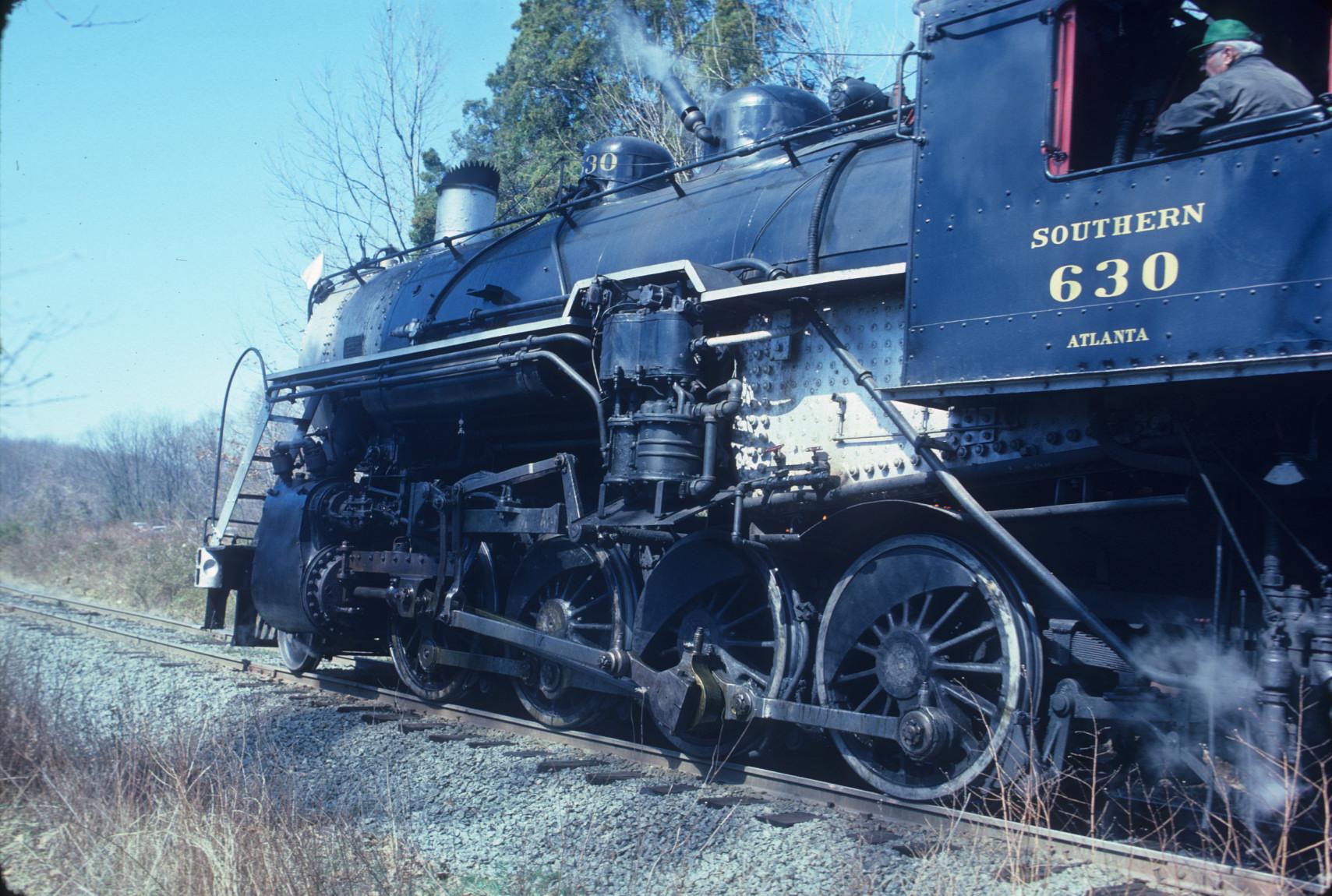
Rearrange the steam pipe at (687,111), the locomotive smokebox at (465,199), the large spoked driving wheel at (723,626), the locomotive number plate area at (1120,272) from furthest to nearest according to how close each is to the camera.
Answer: the locomotive smokebox at (465,199) → the steam pipe at (687,111) → the large spoked driving wheel at (723,626) → the locomotive number plate area at (1120,272)

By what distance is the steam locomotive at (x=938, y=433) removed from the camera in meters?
3.54

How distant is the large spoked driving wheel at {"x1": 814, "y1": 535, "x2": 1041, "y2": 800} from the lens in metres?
4.30

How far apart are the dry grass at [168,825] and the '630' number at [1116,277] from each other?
120 inches

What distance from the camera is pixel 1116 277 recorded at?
3678 millimetres

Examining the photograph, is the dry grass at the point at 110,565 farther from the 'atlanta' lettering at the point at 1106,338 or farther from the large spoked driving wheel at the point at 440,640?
the 'atlanta' lettering at the point at 1106,338

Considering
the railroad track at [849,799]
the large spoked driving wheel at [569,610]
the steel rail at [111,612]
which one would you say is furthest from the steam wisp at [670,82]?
the steel rail at [111,612]

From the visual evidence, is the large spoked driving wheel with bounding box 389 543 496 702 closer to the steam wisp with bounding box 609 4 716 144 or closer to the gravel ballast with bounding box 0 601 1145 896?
the gravel ballast with bounding box 0 601 1145 896

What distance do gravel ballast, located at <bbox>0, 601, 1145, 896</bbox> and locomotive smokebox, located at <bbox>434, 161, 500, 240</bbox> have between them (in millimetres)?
4655

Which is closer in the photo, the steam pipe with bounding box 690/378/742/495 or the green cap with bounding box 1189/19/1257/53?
the green cap with bounding box 1189/19/1257/53

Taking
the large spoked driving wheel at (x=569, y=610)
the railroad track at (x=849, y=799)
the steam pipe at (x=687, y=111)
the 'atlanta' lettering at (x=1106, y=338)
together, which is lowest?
the railroad track at (x=849, y=799)

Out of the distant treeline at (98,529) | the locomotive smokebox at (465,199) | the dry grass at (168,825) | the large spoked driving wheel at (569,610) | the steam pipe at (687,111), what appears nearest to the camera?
the dry grass at (168,825)

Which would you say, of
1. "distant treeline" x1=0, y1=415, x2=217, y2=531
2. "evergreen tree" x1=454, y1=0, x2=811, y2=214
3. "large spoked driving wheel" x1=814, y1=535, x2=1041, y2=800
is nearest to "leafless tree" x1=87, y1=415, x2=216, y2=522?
"distant treeline" x1=0, y1=415, x2=217, y2=531

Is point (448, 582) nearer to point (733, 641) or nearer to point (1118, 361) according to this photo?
point (733, 641)

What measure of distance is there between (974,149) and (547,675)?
13.1 ft
